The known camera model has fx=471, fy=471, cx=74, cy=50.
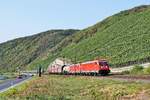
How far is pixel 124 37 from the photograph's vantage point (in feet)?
488

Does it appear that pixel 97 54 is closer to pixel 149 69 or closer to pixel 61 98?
pixel 149 69

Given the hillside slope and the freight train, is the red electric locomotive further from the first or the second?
the hillside slope

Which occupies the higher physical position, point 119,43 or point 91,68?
point 119,43

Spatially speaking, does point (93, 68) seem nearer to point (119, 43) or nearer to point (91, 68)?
point (91, 68)

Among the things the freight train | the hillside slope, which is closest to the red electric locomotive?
the freight train

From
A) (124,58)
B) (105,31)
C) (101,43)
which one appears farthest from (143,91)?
(105,31)

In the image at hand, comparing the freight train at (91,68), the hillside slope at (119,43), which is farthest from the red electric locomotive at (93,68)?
the hillside slope at (119,43)

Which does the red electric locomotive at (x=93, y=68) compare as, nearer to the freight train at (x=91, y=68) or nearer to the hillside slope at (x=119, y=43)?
the freight train at (x=91, y=68)

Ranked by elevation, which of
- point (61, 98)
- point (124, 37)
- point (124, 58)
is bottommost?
point (61, 98)

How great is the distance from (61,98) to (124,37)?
4556 inches

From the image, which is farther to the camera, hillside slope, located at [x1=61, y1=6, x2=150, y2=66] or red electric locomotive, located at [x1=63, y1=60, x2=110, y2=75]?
hillside slope, located at [x1=61, y1=6, x2=150, y2=66]

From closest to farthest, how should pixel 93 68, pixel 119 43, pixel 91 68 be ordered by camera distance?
pixel 93 68, pixel 91 68, pixel 119 43

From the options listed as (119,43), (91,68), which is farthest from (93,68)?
(119,43)

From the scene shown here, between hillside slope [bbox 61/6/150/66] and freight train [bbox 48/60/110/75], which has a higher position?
hillside slope [bbox 61/6/150/66]
